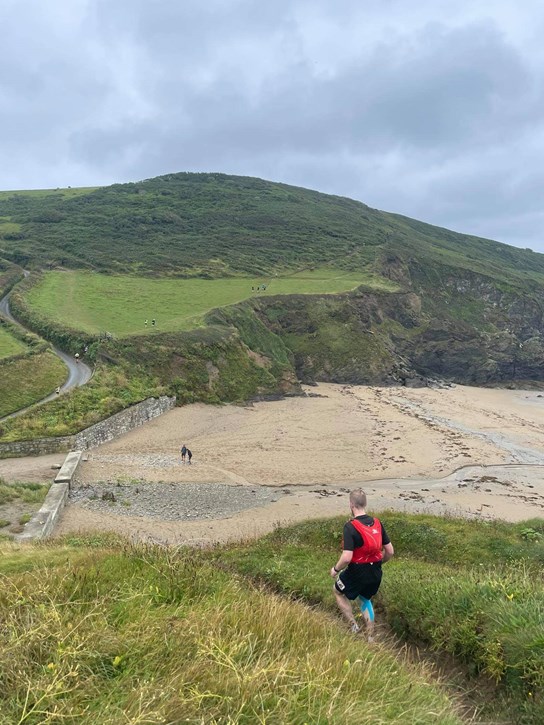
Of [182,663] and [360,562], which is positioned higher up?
[182,663]

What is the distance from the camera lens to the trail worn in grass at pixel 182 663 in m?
3.20

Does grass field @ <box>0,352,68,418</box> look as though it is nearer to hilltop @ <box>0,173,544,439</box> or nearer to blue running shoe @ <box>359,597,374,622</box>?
hilltop @ <box>0,173,544,439</box>

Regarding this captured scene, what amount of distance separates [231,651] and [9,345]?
38.7m

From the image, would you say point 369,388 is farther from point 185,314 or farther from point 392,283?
point 392,283

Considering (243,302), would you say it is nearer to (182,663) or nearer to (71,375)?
(71,375)

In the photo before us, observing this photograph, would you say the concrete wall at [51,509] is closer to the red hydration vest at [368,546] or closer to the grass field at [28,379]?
the grass field at [28,379]

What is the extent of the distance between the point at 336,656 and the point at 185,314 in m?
49.2

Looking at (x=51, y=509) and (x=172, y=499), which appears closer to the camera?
(x=51, y=509)

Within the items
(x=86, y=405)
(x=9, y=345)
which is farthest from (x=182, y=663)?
(x=9, y=345)

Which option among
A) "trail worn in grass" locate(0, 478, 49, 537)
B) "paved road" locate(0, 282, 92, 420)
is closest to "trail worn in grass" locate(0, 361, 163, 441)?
"paved road" locate(0, 282, 92, 420)

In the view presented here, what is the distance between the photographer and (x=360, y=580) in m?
5.92

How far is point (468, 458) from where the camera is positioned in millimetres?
30031

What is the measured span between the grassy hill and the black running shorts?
65cm

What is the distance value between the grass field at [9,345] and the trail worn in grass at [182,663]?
1309 inches
